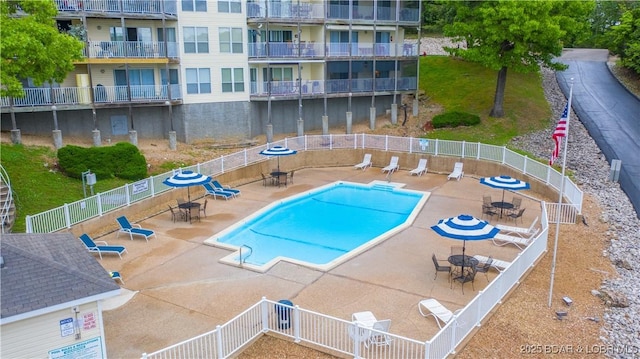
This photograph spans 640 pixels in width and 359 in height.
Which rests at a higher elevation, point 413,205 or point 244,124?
point 244,124

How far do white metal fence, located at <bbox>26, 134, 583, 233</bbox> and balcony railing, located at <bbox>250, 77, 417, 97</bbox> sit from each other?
15.8ft

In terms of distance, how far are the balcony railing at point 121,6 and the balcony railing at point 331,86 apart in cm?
669

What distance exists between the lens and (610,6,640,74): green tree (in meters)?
41.0

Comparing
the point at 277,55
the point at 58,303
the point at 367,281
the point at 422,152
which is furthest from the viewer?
the point at 277,55

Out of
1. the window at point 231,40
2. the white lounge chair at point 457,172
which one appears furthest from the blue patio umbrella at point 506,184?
the window at point 231,40

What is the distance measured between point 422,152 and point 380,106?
10.9 meters

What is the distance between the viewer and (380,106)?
3866 centimetres

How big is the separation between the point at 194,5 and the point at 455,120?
1753 centimetres

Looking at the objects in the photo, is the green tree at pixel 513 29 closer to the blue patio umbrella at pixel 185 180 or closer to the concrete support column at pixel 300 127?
the concrete support column at pixel 300 127

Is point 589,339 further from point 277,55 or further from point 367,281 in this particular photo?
point 277,55

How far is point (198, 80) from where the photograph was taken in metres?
30.8

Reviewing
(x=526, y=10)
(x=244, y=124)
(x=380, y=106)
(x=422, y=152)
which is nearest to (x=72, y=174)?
(x=244, y=124)

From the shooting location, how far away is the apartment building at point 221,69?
27578 millimetres

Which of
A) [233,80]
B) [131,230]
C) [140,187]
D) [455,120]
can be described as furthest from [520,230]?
[233,80]
